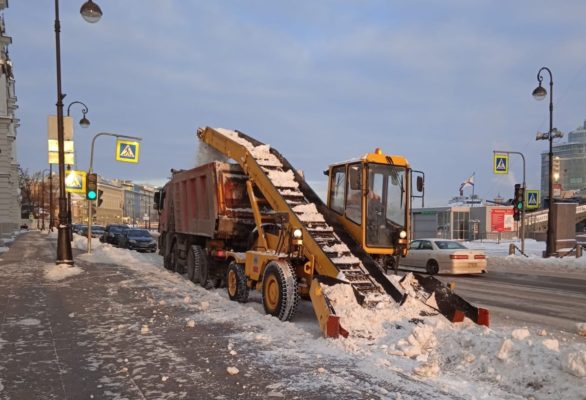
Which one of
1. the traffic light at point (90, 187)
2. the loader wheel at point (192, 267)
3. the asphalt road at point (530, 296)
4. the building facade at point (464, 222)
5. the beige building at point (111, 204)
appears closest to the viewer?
the asphalt road at point (530, 296)

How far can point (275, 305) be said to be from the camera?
8.62 metres

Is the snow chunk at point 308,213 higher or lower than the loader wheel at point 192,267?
higher

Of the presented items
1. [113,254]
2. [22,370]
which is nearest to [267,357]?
[22,370]

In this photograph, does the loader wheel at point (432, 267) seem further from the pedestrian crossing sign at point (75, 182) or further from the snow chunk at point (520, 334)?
the pedestrian crossing sign at point (75, 182)

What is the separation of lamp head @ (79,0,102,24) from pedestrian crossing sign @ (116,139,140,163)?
35.8ft

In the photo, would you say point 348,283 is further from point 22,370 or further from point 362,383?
point 22,370

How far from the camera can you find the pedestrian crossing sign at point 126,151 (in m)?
25.8

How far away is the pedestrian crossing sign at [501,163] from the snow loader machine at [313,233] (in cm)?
2154

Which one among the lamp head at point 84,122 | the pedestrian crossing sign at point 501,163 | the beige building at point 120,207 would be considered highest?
the lamp head at point 84,122

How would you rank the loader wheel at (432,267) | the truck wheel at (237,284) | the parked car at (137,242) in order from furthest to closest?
the parked car at (137,242) → the loader wheel at (432,267) → the truck wheel at (237,284)

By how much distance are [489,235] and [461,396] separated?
168 feet

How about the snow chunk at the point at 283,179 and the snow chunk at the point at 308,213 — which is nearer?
the snow chunk at the point at 308,213

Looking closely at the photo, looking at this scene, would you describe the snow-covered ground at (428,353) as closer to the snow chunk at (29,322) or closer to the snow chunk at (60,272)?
the snow chunk at (29,322)

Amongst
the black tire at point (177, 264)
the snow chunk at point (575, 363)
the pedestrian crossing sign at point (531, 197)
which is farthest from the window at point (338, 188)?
the pedestrian crossing sign at point (531, 197)
